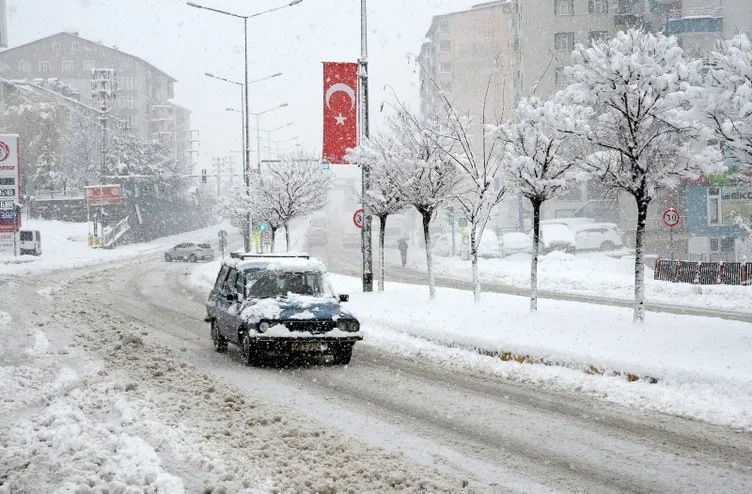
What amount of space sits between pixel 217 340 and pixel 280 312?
7.82 feet

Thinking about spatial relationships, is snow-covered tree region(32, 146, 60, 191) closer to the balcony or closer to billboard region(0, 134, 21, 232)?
billboard region(0, 134, 21, 232)

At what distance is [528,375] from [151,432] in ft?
18.6

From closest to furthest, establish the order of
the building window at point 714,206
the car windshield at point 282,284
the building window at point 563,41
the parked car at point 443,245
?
the car windshield at point 282,284 → the building window at point 714,206 → the parked car at point 443,245 → the building window at point 563,41

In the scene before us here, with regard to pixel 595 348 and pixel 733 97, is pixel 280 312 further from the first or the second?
pixel 733 97

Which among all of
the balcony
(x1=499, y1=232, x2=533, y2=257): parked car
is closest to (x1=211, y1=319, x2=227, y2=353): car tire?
(x1=499, y1=232, x2=533, y2=257): parked car

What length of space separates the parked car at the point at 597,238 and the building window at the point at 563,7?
2712cm

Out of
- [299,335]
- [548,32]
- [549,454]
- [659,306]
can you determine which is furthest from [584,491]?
[548,32]

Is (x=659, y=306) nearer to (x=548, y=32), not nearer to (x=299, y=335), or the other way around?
(x=299, y=335)

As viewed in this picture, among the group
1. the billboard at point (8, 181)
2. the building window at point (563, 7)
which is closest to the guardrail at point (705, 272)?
the billboard at point (8, 181)

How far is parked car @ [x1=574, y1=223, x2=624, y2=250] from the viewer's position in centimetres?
4300

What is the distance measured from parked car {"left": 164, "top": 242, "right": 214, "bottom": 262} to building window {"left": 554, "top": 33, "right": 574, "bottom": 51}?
109 ft

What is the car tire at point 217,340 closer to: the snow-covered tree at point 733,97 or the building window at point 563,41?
the snow-covered tree at point 733,97

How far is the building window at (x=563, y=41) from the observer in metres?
63.6

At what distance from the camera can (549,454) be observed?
7.10 meters
